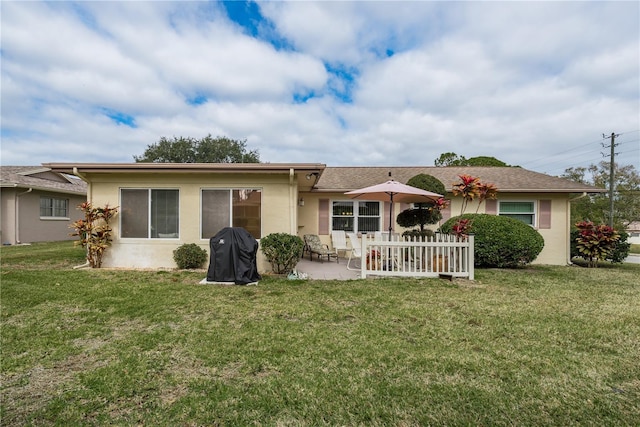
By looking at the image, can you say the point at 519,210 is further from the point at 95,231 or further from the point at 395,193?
the point at 95,231

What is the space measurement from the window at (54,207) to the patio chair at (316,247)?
539 inches

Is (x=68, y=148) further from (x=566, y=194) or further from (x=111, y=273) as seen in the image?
(x=566, y=194)

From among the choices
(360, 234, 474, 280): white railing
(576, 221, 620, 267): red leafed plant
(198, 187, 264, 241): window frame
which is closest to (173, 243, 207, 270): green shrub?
(198, 187, 264, 241): window frame

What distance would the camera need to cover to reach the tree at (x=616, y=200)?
2305 cm

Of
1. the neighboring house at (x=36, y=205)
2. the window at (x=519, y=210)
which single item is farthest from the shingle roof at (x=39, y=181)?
the window at (x=519, y=210)

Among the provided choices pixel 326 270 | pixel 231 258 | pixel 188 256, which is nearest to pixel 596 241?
pixel 326 270

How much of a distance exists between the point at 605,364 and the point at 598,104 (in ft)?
60.8

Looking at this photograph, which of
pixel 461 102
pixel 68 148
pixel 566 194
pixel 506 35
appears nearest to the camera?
pixel 506 35

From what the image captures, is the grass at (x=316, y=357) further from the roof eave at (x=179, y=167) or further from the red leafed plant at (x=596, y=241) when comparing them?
the red leafed plant at (x=596, y=241)

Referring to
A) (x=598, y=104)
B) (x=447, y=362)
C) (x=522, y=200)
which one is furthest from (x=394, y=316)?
(x=598, y=104)

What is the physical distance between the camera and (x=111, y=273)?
7312 mm

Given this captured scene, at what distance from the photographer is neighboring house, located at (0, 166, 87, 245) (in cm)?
1354

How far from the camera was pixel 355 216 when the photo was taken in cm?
1138

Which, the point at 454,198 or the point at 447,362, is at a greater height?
the point at 454,198
